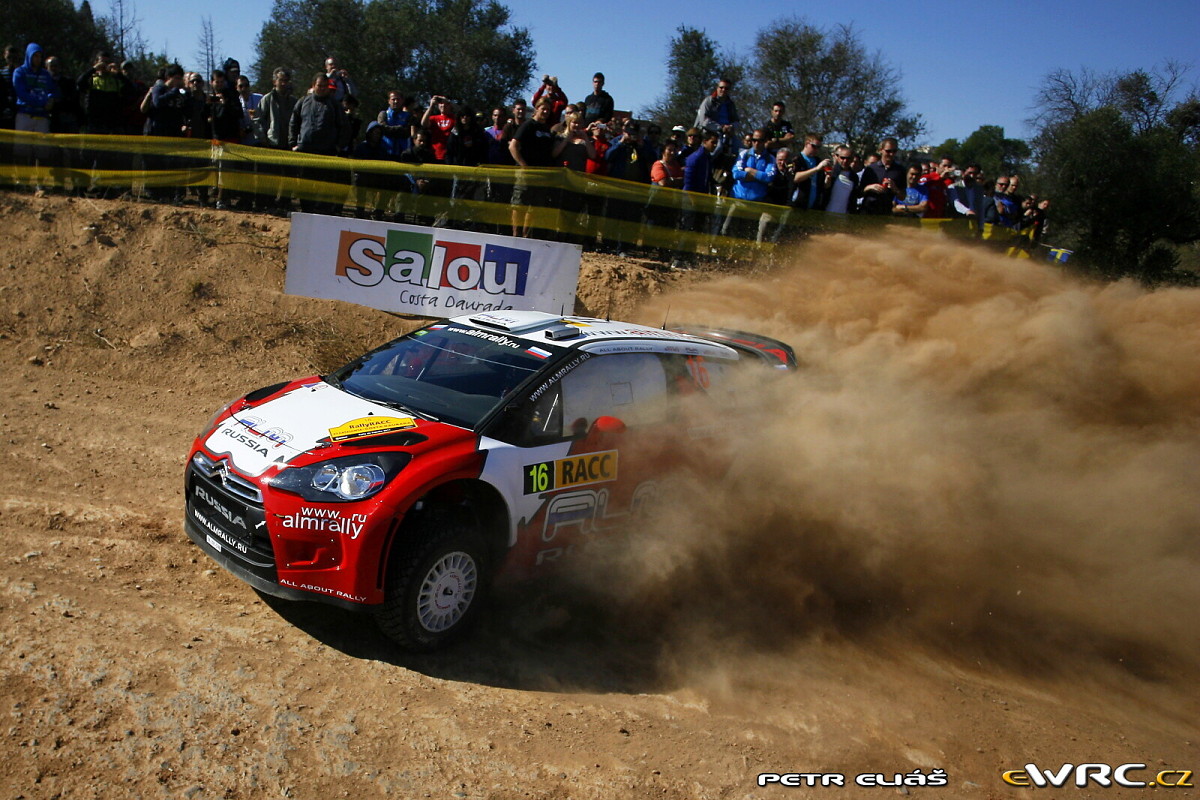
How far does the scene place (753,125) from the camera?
3294 cm

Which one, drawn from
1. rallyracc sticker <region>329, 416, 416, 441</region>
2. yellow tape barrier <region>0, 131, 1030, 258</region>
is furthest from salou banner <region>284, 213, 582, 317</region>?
rallyracc sticker <region>329, 416, 416, 441</region>

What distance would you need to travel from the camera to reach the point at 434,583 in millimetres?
4613

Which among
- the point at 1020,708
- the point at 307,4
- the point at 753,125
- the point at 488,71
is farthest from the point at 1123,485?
the point at 307,4

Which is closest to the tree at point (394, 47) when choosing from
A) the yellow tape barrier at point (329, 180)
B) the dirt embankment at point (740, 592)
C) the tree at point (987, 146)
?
the yellow tape barrier at point (329, 180)

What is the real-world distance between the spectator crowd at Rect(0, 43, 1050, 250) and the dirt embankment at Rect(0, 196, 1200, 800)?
2551mm

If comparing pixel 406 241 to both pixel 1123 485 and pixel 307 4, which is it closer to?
pixel 1123 485

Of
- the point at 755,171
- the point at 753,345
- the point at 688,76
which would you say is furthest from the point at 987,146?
the point at 753,345

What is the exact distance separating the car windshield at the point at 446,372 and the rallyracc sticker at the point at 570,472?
0.45 m

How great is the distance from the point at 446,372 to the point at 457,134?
7725 millimetres

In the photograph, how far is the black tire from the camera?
445 cm

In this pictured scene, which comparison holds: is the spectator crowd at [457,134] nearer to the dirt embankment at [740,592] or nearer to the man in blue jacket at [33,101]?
the man in blue jacket at [33,101]

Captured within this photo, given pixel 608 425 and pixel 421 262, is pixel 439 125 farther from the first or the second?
pixel 608 425

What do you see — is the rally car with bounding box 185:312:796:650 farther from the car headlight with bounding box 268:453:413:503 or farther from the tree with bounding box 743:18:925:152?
the tree with bounding box 743:18:925:152

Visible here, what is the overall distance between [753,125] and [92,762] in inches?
1286
